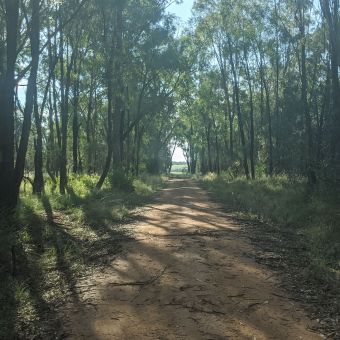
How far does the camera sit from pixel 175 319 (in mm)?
4965

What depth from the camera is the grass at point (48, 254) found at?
549 centimetres

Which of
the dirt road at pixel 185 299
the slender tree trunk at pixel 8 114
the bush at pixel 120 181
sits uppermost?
the slender tree trunk at pixel 8 114

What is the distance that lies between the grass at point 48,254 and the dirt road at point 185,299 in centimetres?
39

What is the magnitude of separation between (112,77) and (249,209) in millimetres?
11044

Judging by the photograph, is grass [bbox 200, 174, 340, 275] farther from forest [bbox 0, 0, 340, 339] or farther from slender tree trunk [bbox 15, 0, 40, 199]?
slender tree trunk [bbox 15, 0, 40, 199]

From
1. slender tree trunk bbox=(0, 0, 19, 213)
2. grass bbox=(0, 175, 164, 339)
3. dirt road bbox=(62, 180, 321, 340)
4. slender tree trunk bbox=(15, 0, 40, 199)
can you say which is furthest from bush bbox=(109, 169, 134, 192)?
dirt road bbox=(62, 180, 321, 340)

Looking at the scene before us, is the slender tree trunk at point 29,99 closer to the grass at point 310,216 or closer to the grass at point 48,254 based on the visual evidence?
the grass at point 48,254

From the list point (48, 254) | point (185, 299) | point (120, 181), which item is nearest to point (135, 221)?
point (48, 254)

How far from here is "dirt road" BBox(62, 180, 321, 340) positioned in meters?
4.70

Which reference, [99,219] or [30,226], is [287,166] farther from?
[30,226]

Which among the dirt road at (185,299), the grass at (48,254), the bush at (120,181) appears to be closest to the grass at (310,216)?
the dirt road at (185,299)

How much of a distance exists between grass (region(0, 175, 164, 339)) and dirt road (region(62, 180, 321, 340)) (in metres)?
0.39

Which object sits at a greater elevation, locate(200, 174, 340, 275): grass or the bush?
the bush

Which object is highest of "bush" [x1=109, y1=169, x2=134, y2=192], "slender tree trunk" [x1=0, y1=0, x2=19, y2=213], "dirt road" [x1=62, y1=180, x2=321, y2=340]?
"slender tree trunk" [x1=0, y1=0, x2=19, y2=213]
